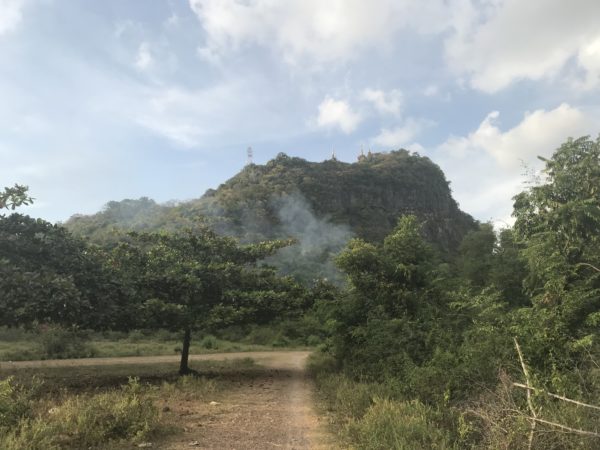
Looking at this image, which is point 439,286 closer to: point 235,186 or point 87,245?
point 87,245

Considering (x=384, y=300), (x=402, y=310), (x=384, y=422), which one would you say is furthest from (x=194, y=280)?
(x=384, y=422)

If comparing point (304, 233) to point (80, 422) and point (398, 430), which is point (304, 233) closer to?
point (80, 422)

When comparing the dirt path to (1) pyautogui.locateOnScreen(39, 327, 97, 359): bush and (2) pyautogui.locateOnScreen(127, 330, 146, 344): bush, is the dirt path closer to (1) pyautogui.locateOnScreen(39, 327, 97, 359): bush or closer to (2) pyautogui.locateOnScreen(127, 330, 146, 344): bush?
(1) pyautogui.locateOnScreen(39, 327, 97, 359): bush

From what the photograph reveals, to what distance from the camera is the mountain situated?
2138 inches

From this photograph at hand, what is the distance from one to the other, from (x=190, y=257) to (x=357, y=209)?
5703 centimetres

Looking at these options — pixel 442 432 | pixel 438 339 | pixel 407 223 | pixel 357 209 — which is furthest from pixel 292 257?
pixel 442 432

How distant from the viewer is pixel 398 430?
6211 millimetres

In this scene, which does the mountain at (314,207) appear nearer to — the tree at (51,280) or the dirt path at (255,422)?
the tree at (51,280)

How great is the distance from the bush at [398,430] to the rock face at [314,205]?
1521 inches

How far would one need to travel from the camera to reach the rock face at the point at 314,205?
183 ft

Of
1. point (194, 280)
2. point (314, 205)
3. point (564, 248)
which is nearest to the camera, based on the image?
point (194, 280)

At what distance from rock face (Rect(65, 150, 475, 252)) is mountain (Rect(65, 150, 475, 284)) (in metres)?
0.12

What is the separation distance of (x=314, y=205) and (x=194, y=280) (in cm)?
5358

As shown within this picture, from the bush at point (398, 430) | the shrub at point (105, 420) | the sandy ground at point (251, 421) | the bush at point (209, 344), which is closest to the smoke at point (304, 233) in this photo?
the bush at point (209, 344)
